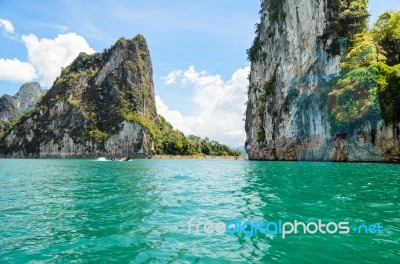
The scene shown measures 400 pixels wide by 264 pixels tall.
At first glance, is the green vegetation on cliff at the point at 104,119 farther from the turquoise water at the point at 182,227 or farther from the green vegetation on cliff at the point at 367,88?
the turquoise water at the point at 182,227

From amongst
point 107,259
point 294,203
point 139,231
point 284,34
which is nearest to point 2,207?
point 139,231

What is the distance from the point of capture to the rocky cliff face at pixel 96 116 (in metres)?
168

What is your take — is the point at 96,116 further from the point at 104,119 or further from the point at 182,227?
the point at 182,227

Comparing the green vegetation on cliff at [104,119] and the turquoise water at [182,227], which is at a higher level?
the green vegetation on cliff at [104,119]

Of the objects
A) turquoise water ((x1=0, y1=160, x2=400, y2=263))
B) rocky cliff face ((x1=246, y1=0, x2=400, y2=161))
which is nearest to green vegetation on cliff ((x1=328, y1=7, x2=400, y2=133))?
rocky cliff face ((x1=246, y1=0, x2=400, y2=161))

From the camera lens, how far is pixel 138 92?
188 metres

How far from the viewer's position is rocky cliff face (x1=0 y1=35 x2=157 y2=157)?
168000 millimetres

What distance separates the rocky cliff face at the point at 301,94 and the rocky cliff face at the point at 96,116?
92.8 m

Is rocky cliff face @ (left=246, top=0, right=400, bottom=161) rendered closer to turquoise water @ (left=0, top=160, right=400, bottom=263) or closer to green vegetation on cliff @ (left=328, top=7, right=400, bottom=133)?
green vegetation on cliff @ (left=328, top=7, right=400, bottom=133)

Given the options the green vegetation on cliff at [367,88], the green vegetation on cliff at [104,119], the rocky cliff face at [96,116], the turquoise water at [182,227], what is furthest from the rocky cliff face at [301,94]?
the green vegetation on cliff at [104,119]

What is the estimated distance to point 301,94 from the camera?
6625cm

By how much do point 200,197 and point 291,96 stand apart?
57.5m

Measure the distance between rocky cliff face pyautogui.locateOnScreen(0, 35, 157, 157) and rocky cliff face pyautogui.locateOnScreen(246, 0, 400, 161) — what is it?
9279 centimetres

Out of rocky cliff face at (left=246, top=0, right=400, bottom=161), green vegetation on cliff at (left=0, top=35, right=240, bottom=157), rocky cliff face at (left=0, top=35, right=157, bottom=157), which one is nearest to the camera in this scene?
rocky cliff face at (left=246, top=0, right=400, bottom=161)
